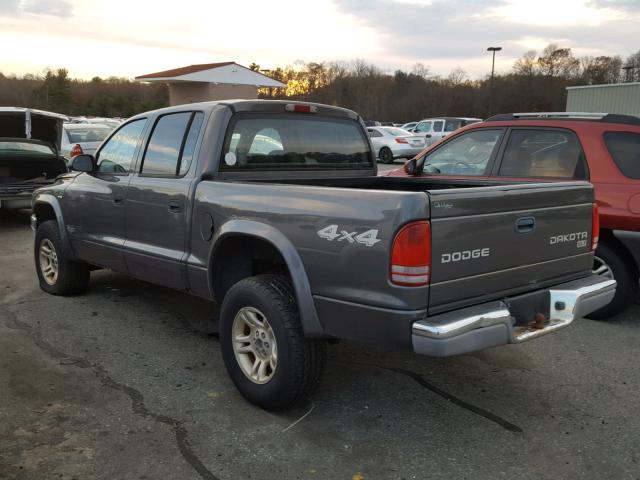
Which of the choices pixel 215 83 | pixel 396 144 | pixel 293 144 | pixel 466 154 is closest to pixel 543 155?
pixel 466 154

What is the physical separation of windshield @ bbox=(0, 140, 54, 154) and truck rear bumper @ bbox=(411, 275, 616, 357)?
9539mm

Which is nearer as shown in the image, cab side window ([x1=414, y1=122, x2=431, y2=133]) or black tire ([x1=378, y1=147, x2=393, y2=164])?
black tire ([x1=378, y1=147, x2=393, y2=164])

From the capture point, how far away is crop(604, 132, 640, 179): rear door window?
4977 mm

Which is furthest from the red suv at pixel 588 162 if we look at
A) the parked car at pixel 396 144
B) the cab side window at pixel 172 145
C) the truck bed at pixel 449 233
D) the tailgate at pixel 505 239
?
the parked car at pixel 396 144

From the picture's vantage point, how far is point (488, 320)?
295 cm

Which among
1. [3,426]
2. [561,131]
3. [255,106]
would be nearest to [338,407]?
[3,426]

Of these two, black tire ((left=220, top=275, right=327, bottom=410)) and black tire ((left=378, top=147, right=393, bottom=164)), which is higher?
black tire ((left=378, top=147, right=393, bottom=164))

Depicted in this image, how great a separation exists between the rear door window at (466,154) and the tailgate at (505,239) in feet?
6.96

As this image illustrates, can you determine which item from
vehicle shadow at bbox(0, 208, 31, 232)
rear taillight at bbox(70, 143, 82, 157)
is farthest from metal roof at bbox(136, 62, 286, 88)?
vehicle shadow at bbox(0, 208, 31, 232)

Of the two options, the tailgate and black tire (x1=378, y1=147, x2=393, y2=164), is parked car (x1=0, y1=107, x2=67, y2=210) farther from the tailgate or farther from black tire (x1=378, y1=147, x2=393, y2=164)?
black tire (x1=378, y1=147, x2=393, y2=164)

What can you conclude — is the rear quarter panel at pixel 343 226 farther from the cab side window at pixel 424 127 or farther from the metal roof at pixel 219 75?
the metal roof at pixel 219 75

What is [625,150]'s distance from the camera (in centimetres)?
504

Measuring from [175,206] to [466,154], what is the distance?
10.3ft

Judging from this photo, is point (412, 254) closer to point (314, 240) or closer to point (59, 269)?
point (314, 240)
